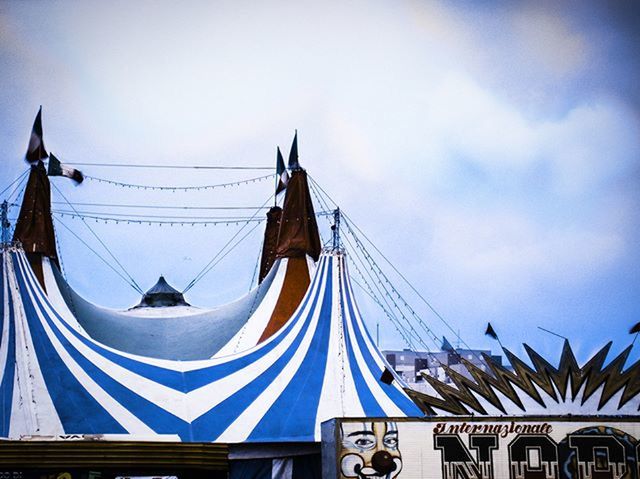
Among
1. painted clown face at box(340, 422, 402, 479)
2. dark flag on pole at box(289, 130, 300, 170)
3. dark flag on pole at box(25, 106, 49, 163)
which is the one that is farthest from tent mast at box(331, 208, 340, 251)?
dark flag on pole at box(25, 106, 49, 163)

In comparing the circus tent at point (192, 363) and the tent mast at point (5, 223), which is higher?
the tent mast at point (5, 223)

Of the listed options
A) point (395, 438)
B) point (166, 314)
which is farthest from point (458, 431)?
point (166, 314)

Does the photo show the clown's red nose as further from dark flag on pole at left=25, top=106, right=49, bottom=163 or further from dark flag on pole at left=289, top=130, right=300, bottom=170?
dark flag on pole at left=25, top=106, right=49, bottom=163

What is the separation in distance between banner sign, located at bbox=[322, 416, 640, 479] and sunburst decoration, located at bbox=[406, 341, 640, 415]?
3.21 ft

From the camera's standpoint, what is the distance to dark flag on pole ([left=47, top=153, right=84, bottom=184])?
17156mm

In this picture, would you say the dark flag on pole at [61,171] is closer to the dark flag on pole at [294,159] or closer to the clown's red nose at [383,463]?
the dark flag on pole at [294,159]

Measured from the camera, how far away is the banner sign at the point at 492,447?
1074 centimetres

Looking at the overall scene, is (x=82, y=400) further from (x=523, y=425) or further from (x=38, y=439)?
(x=523, y=425)

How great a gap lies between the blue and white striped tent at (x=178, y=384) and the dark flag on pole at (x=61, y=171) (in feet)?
9.03

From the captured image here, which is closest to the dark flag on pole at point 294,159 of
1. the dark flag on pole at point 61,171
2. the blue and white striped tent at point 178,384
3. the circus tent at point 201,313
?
the circus tent at point 201,313

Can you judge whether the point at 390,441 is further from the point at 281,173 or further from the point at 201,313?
the point at 281,173

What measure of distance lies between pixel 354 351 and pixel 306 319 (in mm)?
939

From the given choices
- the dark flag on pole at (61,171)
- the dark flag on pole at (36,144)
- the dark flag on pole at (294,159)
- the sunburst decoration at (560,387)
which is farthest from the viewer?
the dark flag on pole at (294,159)

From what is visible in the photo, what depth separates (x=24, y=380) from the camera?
12.7 metres
